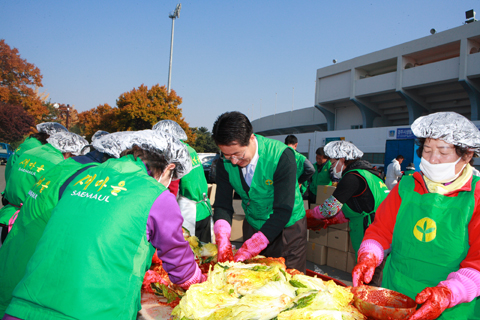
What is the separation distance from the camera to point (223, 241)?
2402 mm

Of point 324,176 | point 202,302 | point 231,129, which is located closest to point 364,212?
point 231,129

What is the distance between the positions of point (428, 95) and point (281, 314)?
29.0 m

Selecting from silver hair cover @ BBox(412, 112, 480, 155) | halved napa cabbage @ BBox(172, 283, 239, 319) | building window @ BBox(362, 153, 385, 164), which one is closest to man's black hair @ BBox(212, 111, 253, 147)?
halved napa cabbage @ BBox(172, 283, 239, 319)

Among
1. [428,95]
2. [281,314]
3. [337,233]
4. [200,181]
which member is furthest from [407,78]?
[281,314]

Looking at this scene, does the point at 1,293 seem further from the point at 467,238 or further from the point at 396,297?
the point at 467,238

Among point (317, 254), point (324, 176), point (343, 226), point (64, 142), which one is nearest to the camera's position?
point (64, 142)

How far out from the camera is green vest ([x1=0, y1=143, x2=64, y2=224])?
3289 mm

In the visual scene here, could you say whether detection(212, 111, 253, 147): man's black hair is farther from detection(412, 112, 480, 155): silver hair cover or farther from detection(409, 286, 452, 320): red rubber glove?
detection(409, 286, 452, 320): red rubber glove

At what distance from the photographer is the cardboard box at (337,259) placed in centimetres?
500

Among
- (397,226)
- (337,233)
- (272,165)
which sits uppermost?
(272,165)

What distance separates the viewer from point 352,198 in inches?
143

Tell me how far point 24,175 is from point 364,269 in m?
3.39

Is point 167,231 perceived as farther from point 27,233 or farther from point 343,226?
point 343,226

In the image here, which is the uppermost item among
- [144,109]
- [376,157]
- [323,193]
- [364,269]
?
[144,109]
